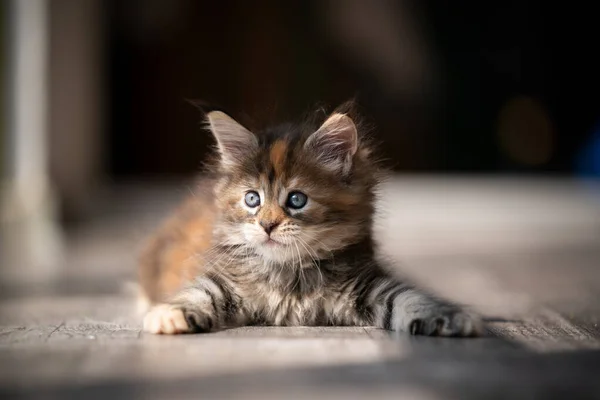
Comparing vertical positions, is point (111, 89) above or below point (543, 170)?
above

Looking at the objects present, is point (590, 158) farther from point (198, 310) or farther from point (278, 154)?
point (198, 310)

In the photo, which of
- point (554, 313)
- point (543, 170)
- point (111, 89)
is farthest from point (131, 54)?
point (554, 313)

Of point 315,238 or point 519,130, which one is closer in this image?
point 315,238

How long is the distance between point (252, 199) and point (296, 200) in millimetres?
130

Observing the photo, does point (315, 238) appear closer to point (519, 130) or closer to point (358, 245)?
point (358, 245)

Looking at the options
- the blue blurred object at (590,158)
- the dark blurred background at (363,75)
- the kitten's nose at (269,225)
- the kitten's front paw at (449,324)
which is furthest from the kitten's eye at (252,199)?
the blue blurred object at (590,158)

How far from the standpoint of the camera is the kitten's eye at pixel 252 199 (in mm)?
2059

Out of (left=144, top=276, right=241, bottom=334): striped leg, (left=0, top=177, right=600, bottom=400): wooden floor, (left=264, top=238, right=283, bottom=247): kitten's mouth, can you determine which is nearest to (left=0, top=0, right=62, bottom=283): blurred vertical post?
(left=0, top=177, right=600, bottom=400): wooden floor

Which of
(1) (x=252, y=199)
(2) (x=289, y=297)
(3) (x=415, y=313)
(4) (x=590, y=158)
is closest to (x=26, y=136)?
(1) (x=252, y=199)

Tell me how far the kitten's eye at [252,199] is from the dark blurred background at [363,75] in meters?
3.32

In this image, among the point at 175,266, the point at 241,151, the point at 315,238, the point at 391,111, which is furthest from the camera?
the point at 391,111

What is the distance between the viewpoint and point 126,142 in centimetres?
550

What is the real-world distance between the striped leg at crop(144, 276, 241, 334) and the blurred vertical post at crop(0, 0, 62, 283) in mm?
2476

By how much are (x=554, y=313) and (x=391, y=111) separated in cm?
331
